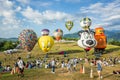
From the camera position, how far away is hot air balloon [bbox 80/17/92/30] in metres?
53.1

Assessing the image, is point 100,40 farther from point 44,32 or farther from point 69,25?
point 69,25

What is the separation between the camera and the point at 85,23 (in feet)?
174

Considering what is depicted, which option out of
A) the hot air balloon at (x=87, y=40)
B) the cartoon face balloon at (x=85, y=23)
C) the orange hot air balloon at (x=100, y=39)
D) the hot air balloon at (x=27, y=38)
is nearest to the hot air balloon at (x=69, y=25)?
the hot air balloon at (x=27, y=38)

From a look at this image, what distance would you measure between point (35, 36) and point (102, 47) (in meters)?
17.0

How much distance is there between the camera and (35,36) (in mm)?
60125

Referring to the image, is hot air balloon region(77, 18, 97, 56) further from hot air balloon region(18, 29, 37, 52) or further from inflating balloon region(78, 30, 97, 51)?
hot air balloon region(18, 29, 37, 52)

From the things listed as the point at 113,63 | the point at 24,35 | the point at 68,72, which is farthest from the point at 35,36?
the point at 68,72

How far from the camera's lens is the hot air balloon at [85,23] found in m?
53.1

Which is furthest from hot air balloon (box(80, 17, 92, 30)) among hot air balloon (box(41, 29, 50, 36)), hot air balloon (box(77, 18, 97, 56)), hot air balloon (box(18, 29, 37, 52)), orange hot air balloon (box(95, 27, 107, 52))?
hot air balloon (box(18, 29, 37, 52))

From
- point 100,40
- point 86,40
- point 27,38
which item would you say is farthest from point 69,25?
point 86,40

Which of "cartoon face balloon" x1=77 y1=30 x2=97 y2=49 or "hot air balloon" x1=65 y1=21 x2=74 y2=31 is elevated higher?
"hot air balloon" x1=65 y1=21 x2=74 y2=31

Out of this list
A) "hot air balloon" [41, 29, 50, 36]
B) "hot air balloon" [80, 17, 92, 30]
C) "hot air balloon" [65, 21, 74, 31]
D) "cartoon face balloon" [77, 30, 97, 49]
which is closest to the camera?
"cartoon face balloon" [77, 30, 97, 49]

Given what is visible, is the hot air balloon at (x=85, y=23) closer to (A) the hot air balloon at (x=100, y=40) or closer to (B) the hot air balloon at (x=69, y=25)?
(A) the hot air balloon at (x=100, y=40)

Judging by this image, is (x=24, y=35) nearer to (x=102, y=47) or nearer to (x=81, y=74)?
(x=102, y=47)
